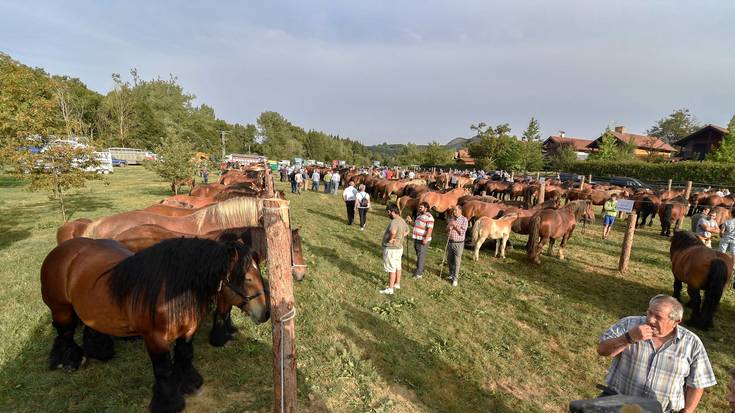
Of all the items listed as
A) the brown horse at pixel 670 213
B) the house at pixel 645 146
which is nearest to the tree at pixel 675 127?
the house at pixel 645 146

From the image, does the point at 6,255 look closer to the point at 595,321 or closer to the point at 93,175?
the point at 93,175

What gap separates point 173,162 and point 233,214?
13.6m

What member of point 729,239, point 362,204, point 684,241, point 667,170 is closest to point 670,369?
point 684,241

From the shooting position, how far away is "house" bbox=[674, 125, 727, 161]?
39000mm

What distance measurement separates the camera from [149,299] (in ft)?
9.67

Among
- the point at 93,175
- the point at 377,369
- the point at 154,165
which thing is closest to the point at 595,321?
the point at 377,369

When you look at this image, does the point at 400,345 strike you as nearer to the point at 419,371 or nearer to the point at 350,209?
the point at 419,371

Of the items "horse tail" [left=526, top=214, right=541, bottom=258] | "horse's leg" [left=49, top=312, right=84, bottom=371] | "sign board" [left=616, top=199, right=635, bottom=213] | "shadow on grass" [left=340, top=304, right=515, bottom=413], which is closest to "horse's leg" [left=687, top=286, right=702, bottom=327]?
"horse tail" [left=526, top=214, right=541, bottom=258]

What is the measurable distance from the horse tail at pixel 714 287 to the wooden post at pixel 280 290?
23.5 ft

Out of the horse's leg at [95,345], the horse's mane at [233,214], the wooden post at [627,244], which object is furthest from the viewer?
the wooden post at [627,244]

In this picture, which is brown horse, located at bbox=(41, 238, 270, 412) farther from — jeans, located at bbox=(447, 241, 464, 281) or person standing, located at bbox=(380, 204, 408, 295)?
jeans, located at bbox=(447, 241, 464, 281)

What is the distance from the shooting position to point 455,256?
284 inches

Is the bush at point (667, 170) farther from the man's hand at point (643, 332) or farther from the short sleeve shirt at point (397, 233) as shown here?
the man's hand at point (643, 332)

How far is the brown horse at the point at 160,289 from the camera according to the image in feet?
9.73
